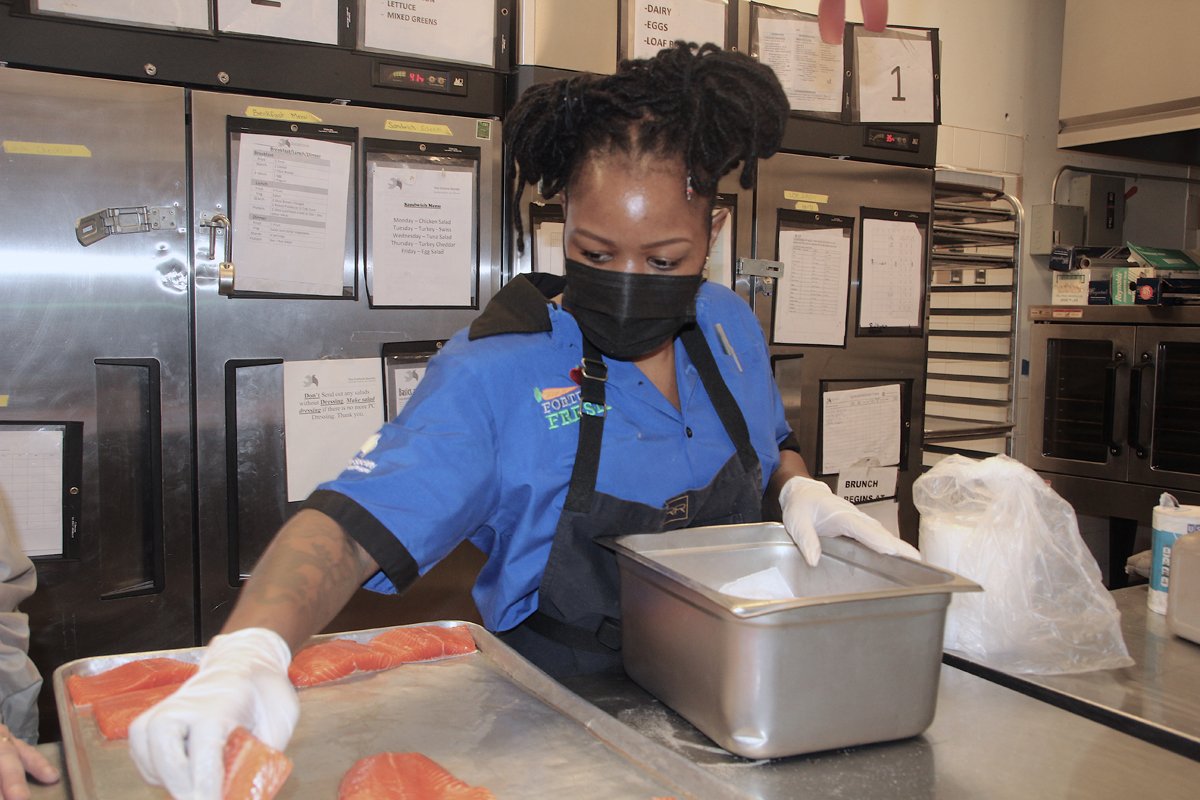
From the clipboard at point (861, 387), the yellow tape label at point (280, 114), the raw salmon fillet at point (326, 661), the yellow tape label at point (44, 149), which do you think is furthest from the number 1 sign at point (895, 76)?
the raw salmon fillet at point (326, 661)

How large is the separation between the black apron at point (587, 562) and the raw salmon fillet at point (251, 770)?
630 millimetres

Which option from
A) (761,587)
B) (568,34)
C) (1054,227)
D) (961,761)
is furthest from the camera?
(1054,227)

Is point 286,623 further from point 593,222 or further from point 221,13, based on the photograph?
point 221,13

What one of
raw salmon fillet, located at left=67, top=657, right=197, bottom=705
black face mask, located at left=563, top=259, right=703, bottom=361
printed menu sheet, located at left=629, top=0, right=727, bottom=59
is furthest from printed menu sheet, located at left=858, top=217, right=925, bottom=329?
raw salmon fillet, located at left=67, top=657, right=197, bottom=705

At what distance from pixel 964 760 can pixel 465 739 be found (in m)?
0.64

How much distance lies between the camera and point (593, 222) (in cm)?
147

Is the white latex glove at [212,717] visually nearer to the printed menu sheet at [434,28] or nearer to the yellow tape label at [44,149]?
the yellow tape label at [44,149]

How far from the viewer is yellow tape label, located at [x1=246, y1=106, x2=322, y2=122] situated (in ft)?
7.96

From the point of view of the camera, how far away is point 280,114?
96.9 inches

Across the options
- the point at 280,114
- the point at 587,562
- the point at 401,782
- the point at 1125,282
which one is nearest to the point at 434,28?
the point at 280,114

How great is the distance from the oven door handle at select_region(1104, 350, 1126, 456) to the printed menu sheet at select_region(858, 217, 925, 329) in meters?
1.05

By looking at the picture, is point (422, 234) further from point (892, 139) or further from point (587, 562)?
point (892, 139)

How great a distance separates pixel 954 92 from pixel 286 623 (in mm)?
4395

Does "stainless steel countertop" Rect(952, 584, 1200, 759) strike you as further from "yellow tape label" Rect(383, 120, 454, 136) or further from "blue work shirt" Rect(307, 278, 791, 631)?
"yellow tape label" Rect(383, 120, 454, 136)
